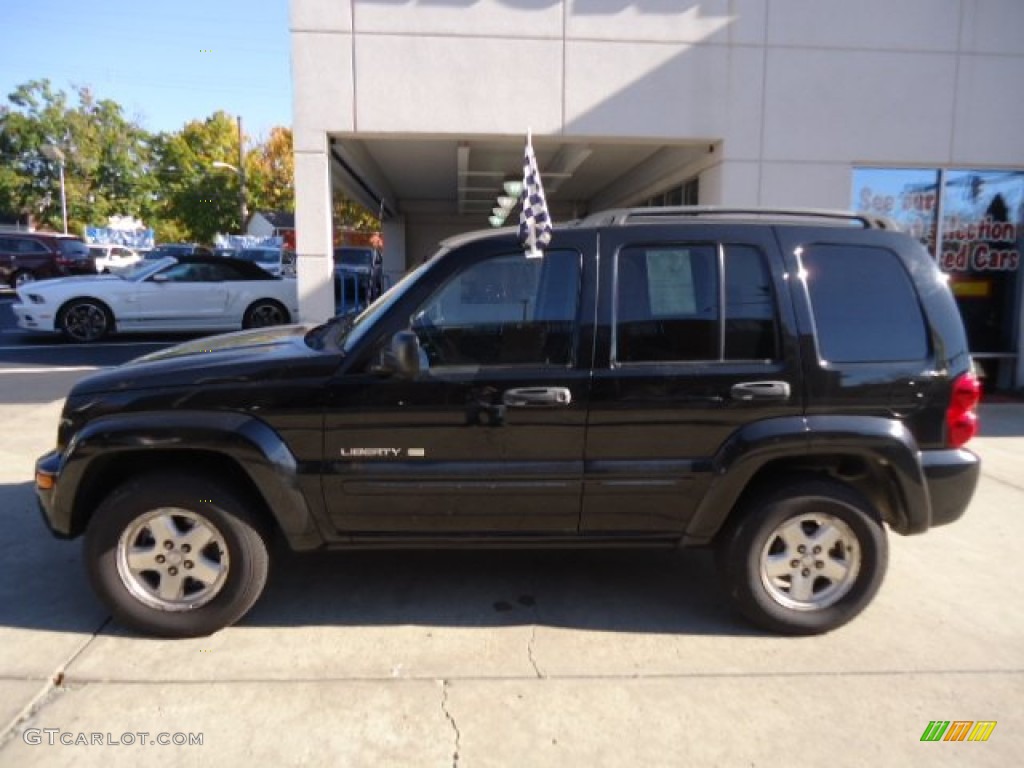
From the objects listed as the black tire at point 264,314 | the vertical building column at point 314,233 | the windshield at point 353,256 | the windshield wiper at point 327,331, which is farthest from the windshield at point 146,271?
the windshield wiper at point 327,331

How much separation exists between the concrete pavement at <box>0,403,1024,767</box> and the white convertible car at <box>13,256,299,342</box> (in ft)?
30.3

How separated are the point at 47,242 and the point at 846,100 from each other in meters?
24.9

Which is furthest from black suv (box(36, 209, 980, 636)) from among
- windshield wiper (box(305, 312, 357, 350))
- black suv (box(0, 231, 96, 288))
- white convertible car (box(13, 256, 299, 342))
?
black suv (box(0, 231, 96, 288))

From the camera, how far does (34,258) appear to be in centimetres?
2408

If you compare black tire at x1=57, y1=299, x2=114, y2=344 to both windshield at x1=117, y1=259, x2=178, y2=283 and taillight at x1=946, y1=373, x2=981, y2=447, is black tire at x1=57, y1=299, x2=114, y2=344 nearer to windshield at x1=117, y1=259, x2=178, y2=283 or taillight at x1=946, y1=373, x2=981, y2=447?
windshield at x1=117, y1=259, x2=178, y2=283

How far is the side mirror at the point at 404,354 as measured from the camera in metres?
3.12

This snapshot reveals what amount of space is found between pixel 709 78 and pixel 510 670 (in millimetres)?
7566

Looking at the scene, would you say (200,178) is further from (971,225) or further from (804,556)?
(804,556)

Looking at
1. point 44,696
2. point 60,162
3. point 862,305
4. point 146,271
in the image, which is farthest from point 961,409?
point 60,162

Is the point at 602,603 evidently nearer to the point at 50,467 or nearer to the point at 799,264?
the point at 799,264

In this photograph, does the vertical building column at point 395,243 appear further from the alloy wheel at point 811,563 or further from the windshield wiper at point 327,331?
the alloy wheel at point 811,563

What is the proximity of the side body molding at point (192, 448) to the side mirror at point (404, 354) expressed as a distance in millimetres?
645

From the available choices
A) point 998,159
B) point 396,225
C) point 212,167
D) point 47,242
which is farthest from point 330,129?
point 212,167

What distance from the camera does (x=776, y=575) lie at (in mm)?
3545
